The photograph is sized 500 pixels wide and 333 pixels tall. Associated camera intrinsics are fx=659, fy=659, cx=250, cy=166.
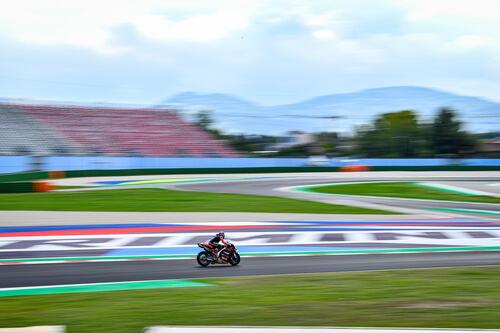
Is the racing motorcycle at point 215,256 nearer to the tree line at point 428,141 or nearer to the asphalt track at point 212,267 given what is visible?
the asphalt track at point 212,267

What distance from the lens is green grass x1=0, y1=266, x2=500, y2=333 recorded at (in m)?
6.88

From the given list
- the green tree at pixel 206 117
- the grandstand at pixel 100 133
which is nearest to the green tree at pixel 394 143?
the green tree at pixel 206 117

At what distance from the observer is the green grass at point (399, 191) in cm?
2885

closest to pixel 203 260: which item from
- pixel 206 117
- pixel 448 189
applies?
pixel 448 189

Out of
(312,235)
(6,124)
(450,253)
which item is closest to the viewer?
(450,253)

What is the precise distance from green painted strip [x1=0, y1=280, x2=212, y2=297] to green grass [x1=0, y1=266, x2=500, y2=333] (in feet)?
1.03

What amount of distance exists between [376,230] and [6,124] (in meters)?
38.6

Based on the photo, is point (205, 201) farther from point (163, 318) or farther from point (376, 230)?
point (163, 318)

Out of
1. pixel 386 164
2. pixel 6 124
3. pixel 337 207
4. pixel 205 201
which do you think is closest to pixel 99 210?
pixel 205 201

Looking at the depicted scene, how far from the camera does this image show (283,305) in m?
7.67

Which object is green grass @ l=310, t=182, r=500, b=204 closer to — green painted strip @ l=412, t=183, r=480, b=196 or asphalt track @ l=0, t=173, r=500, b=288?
green painted strip @ l=412, t=183, r=480, b=196

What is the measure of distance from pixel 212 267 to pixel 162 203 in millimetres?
14088

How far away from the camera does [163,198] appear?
2723 cm

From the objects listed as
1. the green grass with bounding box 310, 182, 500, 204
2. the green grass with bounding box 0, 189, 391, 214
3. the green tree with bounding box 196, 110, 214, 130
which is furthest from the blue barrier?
the green tree with bounding box 196, 110, 214, 130
